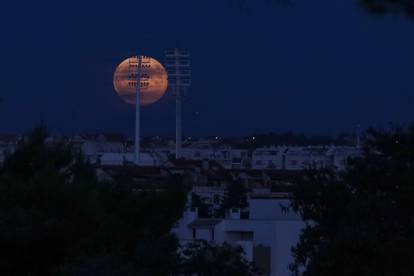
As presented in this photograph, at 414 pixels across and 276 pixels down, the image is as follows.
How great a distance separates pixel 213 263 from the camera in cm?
1745

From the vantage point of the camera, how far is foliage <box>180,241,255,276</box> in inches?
687

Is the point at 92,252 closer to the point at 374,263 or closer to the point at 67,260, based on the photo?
the point at 67,260

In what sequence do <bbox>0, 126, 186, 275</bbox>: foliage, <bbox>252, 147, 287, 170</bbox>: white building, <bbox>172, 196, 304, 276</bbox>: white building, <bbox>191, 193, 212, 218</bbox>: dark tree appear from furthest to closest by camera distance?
<bbox>252, 147, 287, 170</bbox>: white building → <bbox>191, 193, 212, 218</bbox>: dark tree → <bbox>172, 196, 304, 276</bbox>: white building → <bbox>0, 126, 186, 275</bbox>: foliage

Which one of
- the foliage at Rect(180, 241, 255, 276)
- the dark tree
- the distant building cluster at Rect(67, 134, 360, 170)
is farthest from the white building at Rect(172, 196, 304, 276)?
the distant building cluster at Rect(67, 134, 360, 170)

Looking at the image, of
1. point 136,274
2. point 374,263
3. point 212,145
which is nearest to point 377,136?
point 374,263

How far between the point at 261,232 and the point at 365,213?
1385 cm

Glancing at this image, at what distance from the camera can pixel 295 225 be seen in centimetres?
3070

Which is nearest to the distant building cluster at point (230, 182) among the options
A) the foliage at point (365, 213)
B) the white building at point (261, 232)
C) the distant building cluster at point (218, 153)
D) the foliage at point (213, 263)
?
the white building at point (261, 232)

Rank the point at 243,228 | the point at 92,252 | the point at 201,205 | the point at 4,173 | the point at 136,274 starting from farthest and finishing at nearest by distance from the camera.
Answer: the point at 201,205, the point at 243,228, the point at 4,173, the point at 92,252, the point at 136,274

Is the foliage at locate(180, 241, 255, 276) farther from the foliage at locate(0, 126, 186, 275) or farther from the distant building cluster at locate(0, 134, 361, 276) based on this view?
the distant building cluster at locate(0, 134, 361, 276)

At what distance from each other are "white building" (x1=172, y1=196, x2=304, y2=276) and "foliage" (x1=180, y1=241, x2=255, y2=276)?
9.47 metres

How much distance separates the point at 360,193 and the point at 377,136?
3.25 metres

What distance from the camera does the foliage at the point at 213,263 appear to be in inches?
687

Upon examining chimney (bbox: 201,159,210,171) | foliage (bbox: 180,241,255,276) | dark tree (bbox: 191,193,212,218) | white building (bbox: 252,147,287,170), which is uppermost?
white building (bbox: 252,147,287,170)
